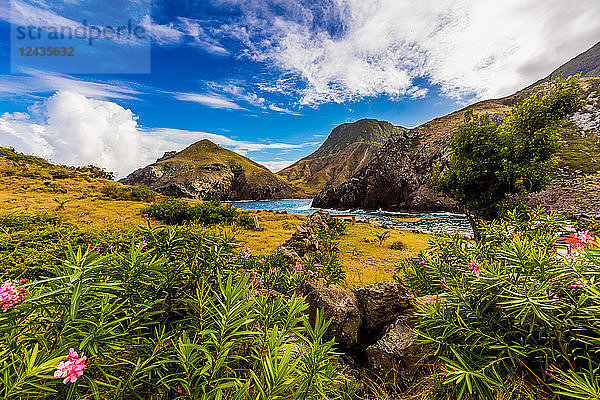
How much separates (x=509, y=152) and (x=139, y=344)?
42.9 feet

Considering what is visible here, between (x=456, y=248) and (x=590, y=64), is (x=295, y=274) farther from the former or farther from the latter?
(x=590, y=64)

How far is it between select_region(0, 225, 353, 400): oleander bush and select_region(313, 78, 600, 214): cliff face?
3814 cm

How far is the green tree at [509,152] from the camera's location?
862cm

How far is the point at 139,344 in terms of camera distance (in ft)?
6.06

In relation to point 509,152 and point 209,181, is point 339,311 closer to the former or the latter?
point 509,152

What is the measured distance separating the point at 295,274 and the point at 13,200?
1783 centimetres

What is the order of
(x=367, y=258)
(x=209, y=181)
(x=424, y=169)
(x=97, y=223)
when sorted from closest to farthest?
(x=367, y=258) → (x=97, y=223) → (x=424, y=169) → (x=209, y=181)

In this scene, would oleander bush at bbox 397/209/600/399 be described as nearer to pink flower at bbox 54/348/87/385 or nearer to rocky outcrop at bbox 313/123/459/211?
pink flower at bbox 54/348/87/385

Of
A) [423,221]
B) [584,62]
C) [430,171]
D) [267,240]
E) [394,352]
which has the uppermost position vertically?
[584,62]

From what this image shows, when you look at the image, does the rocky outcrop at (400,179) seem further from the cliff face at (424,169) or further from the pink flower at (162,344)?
the pink flower at (162,344)

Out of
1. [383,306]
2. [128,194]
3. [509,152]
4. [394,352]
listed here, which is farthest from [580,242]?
[128,194]

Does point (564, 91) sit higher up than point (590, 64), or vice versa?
point (590, 64)

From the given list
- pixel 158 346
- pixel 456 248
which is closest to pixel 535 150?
pixel 456 248

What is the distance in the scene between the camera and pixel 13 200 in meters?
12.1
